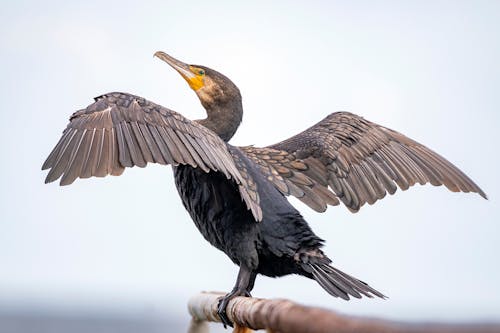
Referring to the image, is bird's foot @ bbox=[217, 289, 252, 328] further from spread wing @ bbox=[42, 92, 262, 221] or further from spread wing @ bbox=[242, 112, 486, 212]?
spread wing @ bbox=[242, 112, 486, 212]

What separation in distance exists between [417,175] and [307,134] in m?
0.64

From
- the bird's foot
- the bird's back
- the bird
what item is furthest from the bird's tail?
the bird's foot

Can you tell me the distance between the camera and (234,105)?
4.89m

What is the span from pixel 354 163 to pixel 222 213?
1.27 m

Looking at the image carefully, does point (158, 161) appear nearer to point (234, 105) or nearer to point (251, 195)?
point (251, 195)

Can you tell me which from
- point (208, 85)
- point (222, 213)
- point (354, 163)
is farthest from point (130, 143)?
point (354, 163)

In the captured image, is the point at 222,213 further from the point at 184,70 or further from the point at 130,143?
the point at 184,70

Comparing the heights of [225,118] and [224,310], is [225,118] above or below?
above

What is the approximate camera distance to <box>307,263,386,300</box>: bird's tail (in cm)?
378

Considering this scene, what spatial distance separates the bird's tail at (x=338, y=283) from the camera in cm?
378

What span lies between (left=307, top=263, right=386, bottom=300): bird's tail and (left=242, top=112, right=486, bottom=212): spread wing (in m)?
0.72

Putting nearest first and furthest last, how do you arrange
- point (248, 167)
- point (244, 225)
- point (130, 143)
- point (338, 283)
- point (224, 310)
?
1. point (224, 310)
2. point (130, 143)
3. point (338, 283)
4. point (244, 225)
5. point (248, 167)

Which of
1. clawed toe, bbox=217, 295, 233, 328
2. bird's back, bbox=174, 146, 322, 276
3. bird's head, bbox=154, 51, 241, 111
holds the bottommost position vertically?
clawed toe, bbox=217, 295, 233, 328

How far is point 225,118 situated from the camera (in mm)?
4836
